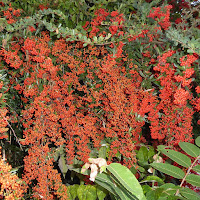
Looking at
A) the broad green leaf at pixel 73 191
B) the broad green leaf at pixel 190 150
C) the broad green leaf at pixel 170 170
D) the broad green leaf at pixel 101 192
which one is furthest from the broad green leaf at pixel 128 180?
the broad green leaf at pixel 73 191

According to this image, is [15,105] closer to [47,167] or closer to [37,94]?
[37,94]

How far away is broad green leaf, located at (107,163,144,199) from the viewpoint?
54cm

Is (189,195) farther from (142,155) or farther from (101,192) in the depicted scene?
(142,155)

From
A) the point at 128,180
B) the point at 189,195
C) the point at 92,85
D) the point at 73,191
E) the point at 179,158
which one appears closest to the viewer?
the point at 128,180

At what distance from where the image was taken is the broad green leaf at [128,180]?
0.54m

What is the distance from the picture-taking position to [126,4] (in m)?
1.89

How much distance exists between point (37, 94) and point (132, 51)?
72 centimetres

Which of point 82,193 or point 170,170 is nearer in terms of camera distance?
point 170,170

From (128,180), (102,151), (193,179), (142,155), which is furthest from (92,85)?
(128,180)

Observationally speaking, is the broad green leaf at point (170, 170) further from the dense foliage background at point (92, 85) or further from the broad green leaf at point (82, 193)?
the broad green leaf at point (82, 193)

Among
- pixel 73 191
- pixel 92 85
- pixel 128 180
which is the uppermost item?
pixel 128 180

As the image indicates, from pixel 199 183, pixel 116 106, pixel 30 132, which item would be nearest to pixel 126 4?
pixel 116 106

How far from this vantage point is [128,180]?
0.56 metres

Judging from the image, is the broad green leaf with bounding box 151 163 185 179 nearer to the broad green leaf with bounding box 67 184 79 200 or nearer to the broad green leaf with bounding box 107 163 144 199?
the broad green leaf with bounding box 107 163 144 199
